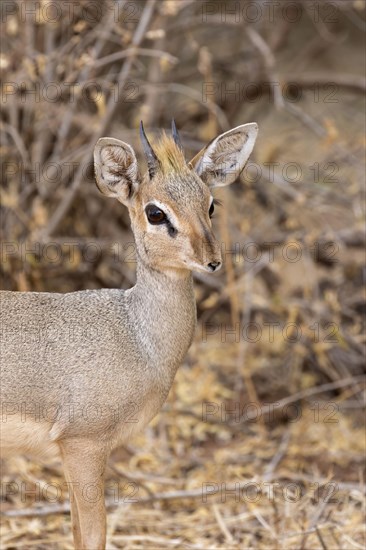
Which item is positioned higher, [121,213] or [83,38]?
[83,38]

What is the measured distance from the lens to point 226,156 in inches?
140

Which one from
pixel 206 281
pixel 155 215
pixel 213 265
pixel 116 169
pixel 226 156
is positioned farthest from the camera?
pixel 206 281

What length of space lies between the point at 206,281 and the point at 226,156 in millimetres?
2166

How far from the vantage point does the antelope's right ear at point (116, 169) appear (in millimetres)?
3332

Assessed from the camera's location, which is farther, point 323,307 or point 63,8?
point 323,307

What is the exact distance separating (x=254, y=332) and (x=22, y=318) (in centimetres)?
305

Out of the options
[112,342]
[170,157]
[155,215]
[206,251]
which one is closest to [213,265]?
[206,251]

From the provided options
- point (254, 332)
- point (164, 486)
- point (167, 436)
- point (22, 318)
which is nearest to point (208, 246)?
point (22, 318)

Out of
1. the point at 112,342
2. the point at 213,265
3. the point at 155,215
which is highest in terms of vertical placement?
the point at 155,215

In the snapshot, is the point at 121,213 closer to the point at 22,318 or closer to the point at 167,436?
the point at 167,436

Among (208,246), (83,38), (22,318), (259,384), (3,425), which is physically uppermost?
(83,38)

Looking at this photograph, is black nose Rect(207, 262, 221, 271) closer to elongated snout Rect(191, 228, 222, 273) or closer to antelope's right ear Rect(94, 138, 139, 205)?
elongated snout Rect(191, 228, 222, 273)

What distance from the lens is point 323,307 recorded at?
5.56 m

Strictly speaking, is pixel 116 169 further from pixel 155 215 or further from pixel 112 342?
pixel 112 342
